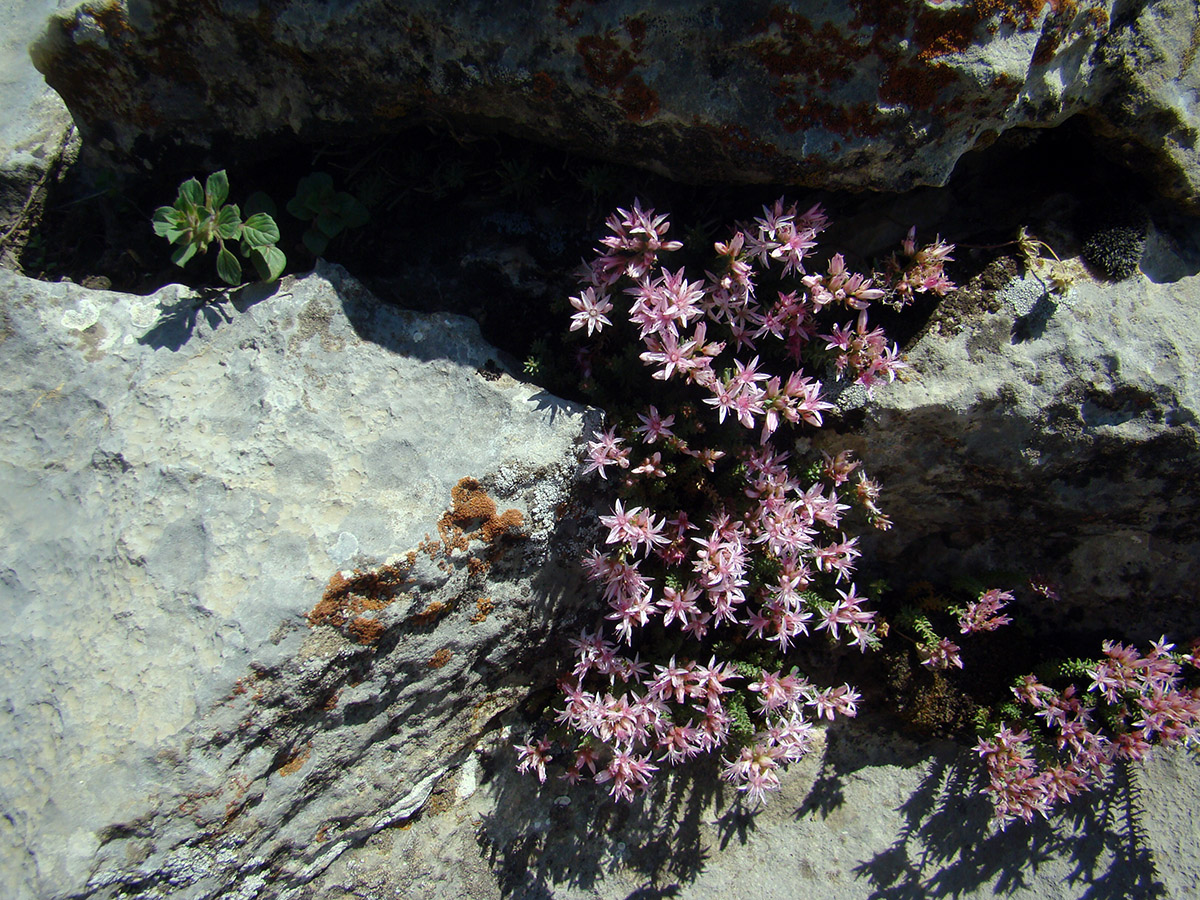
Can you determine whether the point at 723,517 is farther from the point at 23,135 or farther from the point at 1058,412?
the point at 23,135

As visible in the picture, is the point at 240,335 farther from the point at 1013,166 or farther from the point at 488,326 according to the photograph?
the point at 1013,166

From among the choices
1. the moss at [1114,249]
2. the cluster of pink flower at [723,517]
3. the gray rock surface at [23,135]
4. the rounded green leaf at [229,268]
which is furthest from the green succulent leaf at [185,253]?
the moss at [1114,249]

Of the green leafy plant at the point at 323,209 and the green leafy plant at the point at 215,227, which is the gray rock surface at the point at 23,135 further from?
the green leafy plant at the point at 323,209

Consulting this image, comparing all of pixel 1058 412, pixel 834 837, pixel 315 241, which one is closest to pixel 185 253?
pixel 315 241

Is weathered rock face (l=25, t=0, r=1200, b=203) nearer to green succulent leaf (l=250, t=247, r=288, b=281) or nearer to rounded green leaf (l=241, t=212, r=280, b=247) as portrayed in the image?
rounded green leaf (l=241, t=212, r=280, b=247)

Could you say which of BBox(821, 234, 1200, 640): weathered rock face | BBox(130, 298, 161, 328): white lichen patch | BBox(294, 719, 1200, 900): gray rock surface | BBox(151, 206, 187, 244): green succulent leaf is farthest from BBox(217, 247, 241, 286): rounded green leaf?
BBox(821, 234, 1200, 640): weathered rock face

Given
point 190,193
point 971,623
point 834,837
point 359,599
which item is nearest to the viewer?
point 359,599
